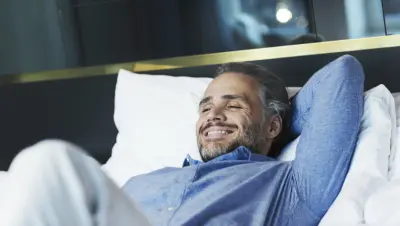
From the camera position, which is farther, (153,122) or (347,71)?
(153,122)

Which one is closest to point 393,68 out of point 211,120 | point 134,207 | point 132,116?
point 211,120

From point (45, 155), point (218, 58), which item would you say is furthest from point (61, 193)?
point (218, 58)

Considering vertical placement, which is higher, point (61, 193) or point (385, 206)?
point (61, 193)

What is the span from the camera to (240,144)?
5.25ft

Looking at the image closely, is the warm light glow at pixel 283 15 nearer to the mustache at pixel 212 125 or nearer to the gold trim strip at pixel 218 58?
the gold trim strip at pixel 218 58

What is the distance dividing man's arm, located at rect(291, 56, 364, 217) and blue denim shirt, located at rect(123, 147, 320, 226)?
4 centimetres

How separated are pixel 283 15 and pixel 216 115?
601 mm

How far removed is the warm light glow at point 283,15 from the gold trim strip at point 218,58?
0.10m

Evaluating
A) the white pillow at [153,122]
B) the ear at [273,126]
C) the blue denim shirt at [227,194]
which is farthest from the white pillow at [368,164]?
the white pillow at [153,122]

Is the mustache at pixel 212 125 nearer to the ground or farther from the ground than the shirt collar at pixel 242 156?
farther from the ground

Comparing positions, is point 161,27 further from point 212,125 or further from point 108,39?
point 212,125

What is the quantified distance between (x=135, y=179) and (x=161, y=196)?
153 mm

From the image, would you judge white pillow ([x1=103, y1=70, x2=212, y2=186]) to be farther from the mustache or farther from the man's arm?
the man's arm

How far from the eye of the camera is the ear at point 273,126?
1.67 m
